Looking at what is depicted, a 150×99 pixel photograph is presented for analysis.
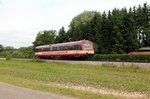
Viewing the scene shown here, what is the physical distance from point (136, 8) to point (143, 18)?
258 inches

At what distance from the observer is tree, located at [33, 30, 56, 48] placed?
108700 millimetres

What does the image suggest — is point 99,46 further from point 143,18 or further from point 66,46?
point 66,46

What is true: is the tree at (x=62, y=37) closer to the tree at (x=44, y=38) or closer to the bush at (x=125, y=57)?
the tree at (x=44, y=38)

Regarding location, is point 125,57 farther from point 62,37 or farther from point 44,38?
point 44,38

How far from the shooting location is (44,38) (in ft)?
370

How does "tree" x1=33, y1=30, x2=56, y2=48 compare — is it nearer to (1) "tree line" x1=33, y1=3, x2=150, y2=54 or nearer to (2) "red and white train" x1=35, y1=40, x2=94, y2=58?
(1) "tree line" x1=33, y1=3, x2=150, y2=54

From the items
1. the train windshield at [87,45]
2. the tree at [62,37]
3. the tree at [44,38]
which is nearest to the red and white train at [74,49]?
the train windshield at [87,45]

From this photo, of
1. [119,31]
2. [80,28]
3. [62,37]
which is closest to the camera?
[119,31]

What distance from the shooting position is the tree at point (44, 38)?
108700 mm

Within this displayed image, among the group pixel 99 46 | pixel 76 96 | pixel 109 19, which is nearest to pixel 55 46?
pixel 99 46

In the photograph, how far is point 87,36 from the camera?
82938 millimetres

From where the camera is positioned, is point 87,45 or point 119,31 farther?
point 119,31

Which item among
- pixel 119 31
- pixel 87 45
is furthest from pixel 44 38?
pixel 87 45

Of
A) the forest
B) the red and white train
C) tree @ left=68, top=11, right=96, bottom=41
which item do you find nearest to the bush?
the red and white train
